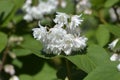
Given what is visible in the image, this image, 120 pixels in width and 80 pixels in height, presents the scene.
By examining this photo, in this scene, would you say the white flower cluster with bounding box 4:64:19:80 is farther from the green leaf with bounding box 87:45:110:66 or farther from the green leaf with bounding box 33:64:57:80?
the green leaf with bounding box 87:45:110:66

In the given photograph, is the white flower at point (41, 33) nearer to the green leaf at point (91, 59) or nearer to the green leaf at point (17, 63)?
the green leaf at point (91, 59)

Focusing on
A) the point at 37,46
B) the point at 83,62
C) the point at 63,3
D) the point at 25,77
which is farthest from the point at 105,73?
the point at 63,3

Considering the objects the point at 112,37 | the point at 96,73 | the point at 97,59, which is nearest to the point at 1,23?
the point at 112,37

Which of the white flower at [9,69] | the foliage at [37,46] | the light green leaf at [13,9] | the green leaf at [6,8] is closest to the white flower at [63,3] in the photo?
the foliage at [37,46]

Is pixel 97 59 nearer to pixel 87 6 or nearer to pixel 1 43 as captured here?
pixel 1 43

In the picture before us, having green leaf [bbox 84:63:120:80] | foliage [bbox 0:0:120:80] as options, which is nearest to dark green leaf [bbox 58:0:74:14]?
foliage [bbox 0:0:120:80]

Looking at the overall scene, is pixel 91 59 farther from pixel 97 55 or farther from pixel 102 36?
pixel 102 36
